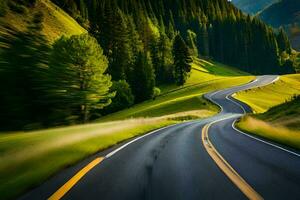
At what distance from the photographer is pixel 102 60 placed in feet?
186

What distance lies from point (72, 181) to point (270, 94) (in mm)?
89036

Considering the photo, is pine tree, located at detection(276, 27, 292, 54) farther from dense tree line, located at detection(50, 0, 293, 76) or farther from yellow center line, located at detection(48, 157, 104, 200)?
yellow center line, located at detection(48, 157, 104, 200)

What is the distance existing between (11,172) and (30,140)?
13.6 ft

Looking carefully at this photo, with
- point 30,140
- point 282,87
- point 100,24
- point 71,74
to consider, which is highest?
point 100,24

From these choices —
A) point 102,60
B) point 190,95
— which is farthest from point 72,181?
point 190,95

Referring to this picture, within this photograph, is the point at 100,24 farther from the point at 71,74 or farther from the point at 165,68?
the point at 71,74

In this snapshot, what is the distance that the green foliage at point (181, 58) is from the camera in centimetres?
10350

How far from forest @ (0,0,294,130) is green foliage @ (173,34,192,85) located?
26 cm

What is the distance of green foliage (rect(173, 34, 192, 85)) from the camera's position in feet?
340

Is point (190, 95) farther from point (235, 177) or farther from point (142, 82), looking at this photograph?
point (235, 177)

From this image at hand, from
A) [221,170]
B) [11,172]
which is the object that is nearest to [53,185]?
[11,172]

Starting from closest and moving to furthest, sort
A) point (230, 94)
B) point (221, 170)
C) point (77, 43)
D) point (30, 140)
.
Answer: point (221, 170)
point (30, 140)
point (77, 43)
point (230, 94)

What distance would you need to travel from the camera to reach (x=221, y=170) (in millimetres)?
9977

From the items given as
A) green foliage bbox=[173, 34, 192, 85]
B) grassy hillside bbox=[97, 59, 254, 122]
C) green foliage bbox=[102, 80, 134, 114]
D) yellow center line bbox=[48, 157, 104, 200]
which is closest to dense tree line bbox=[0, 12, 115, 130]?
yellow center line bbox=[48, 157, 104, 200]
